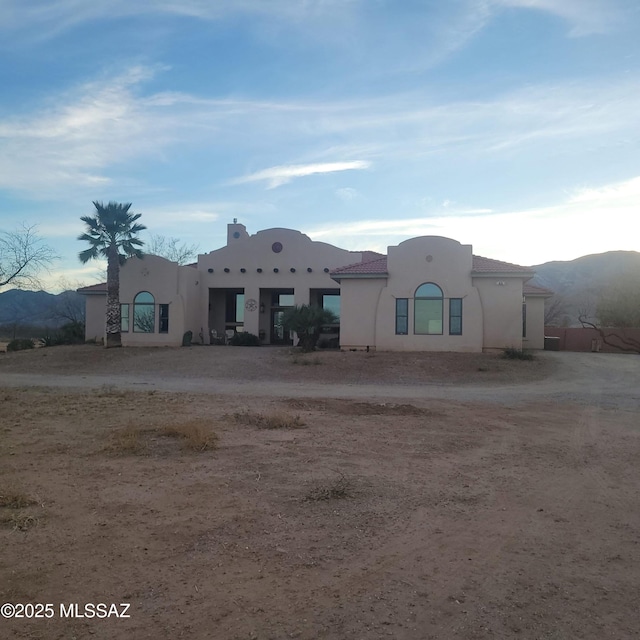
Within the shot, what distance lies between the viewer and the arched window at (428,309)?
29.2m

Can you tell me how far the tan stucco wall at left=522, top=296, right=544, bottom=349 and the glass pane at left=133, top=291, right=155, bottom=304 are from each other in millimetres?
20098

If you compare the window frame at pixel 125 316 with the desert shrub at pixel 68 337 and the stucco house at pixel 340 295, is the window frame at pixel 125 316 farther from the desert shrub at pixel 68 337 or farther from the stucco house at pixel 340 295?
the desert shrub at pixel 68 337

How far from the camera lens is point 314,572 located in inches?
194

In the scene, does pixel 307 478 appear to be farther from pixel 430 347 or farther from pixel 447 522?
pixel 430 347

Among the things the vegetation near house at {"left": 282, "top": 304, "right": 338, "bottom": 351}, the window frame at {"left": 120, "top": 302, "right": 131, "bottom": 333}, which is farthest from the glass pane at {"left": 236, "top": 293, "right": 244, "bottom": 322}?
the vegetation near house at {"left": 282, "top": 304, "right": 338, "bottom": 351}

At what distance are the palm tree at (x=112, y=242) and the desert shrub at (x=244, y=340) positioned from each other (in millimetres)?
6051

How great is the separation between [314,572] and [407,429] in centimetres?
673

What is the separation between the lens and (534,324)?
34.8m

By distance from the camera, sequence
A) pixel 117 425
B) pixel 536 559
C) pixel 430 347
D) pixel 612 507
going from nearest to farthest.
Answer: pixel 536 559
pixel 612 507
pixel 117 425
pixel 430 347

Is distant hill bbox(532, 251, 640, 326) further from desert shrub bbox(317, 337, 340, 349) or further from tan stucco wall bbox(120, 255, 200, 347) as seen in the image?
tan stucco wall bbox(120, 255, 200, 347)

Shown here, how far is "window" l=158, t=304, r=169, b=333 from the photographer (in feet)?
111

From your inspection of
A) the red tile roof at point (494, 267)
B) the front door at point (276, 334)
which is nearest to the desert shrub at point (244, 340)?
the front door at point (276, 334)

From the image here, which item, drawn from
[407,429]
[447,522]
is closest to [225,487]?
[447,522]

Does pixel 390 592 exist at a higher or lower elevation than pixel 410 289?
lower
